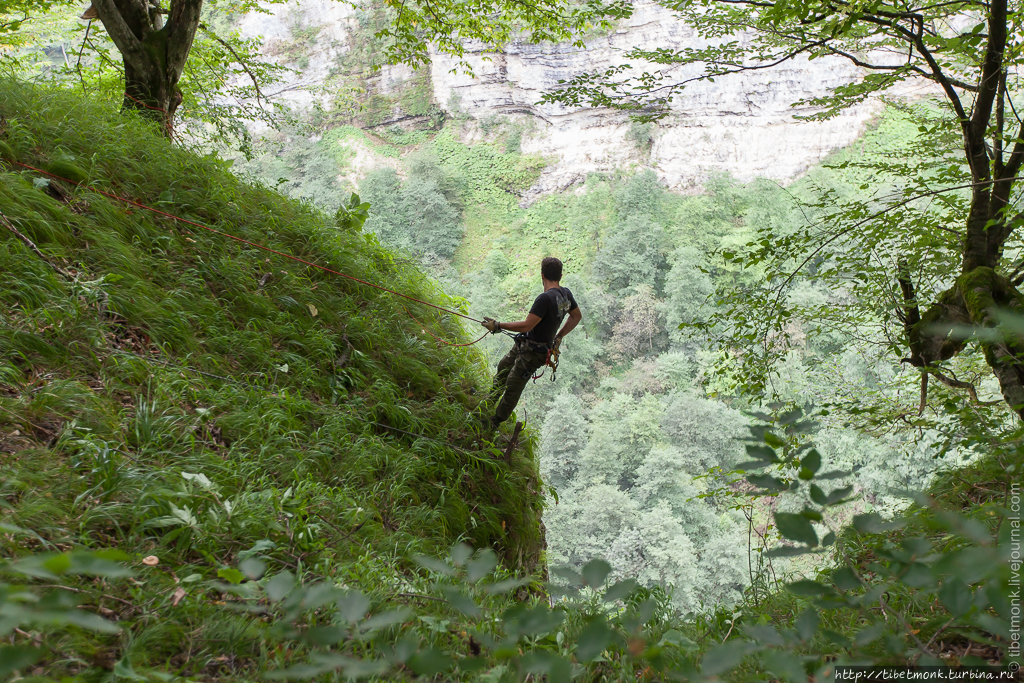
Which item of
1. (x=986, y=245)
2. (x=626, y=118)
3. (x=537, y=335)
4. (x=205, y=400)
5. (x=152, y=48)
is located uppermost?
(x=626, y=118)

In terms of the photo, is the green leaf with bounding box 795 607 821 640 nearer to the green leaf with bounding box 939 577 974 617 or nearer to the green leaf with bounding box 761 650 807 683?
the green leaf with bounding box 761 650 807 683

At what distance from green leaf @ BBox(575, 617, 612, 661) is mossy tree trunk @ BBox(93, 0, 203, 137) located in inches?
269

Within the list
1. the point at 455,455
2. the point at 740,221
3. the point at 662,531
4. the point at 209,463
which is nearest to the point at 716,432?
the point at 662,531

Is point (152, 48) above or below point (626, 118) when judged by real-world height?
below

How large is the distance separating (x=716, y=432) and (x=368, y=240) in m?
24.5

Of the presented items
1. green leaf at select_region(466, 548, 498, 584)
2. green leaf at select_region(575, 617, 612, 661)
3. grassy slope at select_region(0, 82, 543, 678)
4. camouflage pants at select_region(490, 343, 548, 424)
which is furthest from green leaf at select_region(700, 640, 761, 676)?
camouflage pants at select_region(490, 343, 548, 424)

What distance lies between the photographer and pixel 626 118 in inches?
1788

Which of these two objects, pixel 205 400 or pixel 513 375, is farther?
pixel 513 375

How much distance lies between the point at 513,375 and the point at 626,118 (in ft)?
149

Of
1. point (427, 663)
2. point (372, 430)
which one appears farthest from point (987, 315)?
point (427, 663)

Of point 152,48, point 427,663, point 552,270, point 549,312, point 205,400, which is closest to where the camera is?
point 427,663

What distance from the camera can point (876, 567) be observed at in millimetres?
1358

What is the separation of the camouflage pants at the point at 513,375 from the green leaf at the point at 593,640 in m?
3.31

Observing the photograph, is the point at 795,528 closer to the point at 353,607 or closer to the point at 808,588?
the point at 808,588
